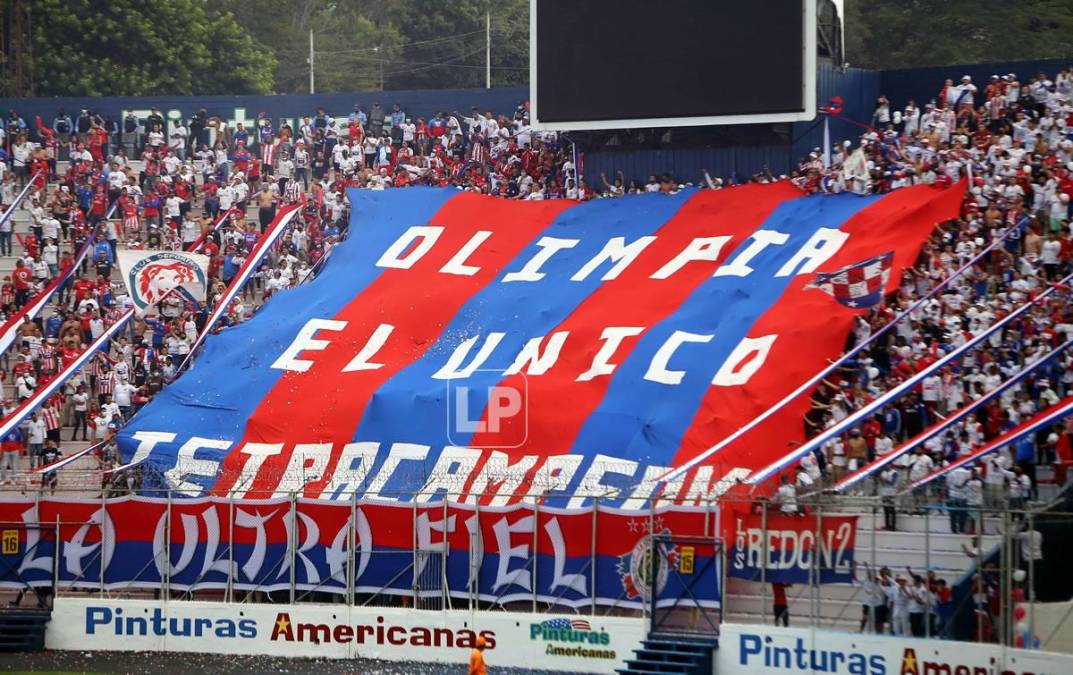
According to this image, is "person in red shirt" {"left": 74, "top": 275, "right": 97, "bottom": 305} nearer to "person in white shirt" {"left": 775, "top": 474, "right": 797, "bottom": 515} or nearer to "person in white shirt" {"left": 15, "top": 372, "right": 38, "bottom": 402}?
"person in white shirt" {"left": 15, "top": 372, "right": 38, "bottom": 402}

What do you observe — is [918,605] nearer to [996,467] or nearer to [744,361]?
[996,467]

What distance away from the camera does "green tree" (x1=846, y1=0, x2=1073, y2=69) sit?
61.6 metres

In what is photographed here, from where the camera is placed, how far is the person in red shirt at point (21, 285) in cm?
4219

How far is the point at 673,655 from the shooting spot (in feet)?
84.7

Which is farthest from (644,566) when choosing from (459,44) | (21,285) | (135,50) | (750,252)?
(459,44)

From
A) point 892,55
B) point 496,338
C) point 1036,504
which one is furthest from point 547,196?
point 892,55

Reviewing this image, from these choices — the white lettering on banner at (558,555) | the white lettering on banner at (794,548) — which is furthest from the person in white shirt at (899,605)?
the white lettering on banner at (558,555)

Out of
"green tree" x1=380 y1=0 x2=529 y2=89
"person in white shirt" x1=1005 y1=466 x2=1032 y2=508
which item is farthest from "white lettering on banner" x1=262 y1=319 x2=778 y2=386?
"green tree" x1=380 y1=0 x2=529 y2=89

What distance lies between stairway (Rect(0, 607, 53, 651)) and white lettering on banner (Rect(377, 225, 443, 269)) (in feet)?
42.4

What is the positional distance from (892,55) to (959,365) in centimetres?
3611

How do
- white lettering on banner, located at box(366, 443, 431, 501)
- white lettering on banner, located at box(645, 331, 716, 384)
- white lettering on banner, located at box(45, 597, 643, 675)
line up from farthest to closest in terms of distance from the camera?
white lettering on banner, located at box(645, 331, 716, 384) < white lettering on banner, located at box(366, 443, 431, 501) < white lettering on banner, located at box(45, 597, 643, 675)

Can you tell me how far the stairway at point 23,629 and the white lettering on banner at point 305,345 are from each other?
28.1 ft

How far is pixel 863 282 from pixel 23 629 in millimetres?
16634

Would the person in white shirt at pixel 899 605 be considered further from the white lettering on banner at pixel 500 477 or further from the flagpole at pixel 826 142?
the flagpole at pixel 826 142
